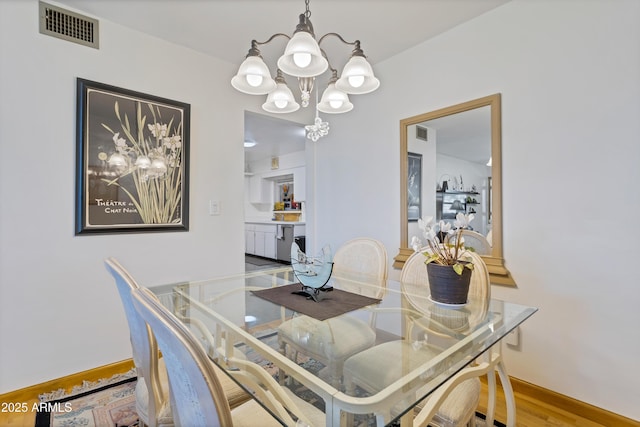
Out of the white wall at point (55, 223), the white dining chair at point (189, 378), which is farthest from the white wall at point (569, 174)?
the white wall at point (55, 223)

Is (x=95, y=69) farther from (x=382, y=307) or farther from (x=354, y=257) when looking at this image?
(x=382, y=307)

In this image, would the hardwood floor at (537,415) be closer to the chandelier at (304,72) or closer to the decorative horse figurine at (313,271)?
the decorative horse figurine at (313,271)

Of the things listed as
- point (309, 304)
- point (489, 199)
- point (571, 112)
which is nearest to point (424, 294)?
point (309, 304)

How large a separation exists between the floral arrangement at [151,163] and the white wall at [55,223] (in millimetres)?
194

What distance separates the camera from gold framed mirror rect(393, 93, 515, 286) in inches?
75.0

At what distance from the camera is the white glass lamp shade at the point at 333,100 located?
1.55 metres

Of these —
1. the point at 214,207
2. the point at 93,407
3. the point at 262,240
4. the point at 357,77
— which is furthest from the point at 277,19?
the point at 262,240

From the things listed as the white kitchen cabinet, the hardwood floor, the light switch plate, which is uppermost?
the light switch plate

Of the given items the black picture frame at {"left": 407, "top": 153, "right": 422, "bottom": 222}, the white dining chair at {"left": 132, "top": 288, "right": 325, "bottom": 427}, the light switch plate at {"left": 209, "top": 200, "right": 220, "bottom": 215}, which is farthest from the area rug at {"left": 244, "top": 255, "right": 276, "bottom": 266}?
the white dining chair at {"left": 132, "top": 288, "right": 325, "bottom": 427}

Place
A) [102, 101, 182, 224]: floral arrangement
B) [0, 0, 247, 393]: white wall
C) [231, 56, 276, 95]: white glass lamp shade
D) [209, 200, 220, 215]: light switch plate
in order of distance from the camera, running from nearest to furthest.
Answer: [231, 56, 276, 95]: white glass lamp shade → [0, 0, 247, 393]: white wall → [102, 101, 182, 224]: floral arrangement → [209, 200, 220, 215]: light switch plate

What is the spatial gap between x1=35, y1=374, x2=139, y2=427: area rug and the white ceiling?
239 cm

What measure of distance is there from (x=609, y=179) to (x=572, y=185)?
15cm

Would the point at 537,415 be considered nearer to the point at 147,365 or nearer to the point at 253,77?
the point at 147,365

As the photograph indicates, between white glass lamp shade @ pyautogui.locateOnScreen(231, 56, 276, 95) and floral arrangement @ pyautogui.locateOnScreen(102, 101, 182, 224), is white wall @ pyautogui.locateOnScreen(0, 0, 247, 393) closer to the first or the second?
floral arrangement @ pyautogui.locateOnScreen(102, 101, 182, 224)
